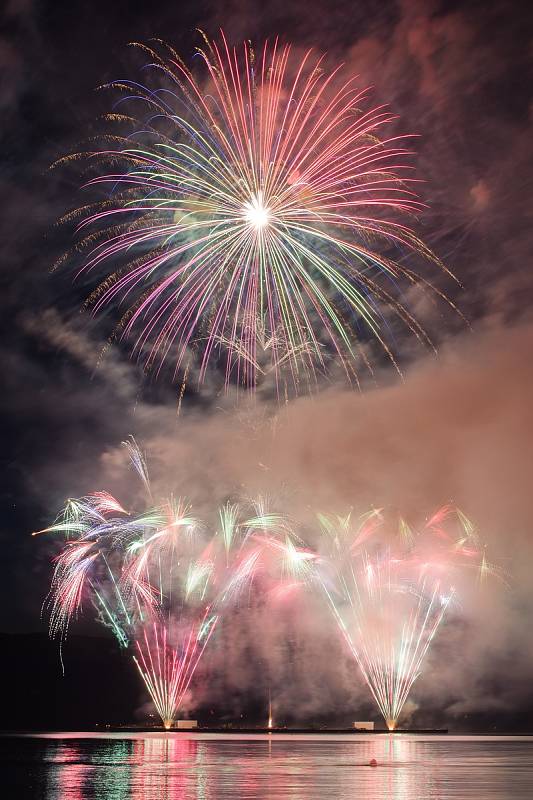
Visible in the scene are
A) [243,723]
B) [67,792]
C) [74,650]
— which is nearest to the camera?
[67,792]

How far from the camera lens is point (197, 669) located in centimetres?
13375

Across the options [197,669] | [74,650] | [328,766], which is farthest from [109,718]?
[328,766]

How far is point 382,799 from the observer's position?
26219 millimetres

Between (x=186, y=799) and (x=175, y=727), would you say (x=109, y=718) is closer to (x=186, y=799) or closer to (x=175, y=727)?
(x=175, y=727)

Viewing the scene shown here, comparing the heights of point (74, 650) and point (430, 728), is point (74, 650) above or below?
above

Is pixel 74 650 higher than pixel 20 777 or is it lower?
higher

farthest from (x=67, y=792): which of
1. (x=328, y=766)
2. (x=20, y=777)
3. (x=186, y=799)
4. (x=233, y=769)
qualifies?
(x=328, y=766)

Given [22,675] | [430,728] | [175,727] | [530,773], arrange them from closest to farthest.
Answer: [530,773]
[175,727]
[430,728]
[22,675]

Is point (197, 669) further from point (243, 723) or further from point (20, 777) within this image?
point (20, 777)

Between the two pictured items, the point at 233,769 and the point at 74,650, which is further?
the point at 74,650

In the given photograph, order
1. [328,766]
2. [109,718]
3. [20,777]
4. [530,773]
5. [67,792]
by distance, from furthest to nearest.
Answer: [109,718]
[328,766]
[530,773]
[20,777]
[67,792]

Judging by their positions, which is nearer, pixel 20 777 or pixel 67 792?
pixel 67 792

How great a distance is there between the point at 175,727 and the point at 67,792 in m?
92.4

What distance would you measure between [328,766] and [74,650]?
147m
